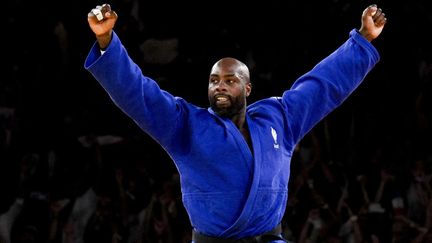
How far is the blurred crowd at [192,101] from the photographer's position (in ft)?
19.0

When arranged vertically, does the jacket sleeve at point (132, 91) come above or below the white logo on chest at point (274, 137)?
above

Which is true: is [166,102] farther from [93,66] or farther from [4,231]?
[4,231]

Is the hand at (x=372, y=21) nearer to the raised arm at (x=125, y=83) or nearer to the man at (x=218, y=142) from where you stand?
the man at (x=218, y=142)

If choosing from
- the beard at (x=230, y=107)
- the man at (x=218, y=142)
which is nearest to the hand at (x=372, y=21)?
the man at (x=218, y=142)

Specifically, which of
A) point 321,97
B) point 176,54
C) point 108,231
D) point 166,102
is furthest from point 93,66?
point 176,54

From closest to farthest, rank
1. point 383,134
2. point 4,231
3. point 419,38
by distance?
point 4,231 < point 383,134 < point 419,38

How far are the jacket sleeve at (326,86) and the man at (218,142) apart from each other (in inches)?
3.5

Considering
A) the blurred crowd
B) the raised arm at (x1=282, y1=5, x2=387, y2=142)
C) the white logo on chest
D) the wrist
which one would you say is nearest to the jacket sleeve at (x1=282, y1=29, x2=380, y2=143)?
the raised arm at (x1=282, y1=5, x2=387, y2=142)

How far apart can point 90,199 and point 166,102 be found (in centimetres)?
332

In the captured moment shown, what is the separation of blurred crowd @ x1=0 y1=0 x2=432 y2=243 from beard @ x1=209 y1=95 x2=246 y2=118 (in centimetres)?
289

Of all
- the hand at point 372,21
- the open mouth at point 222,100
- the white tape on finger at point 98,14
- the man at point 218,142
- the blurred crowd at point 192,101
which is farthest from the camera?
the blurred crowd at point 192,101

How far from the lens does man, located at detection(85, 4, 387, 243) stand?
2674mm

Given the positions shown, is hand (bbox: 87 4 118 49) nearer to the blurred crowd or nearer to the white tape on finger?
the white tape on finger

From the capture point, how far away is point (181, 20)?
729cm
